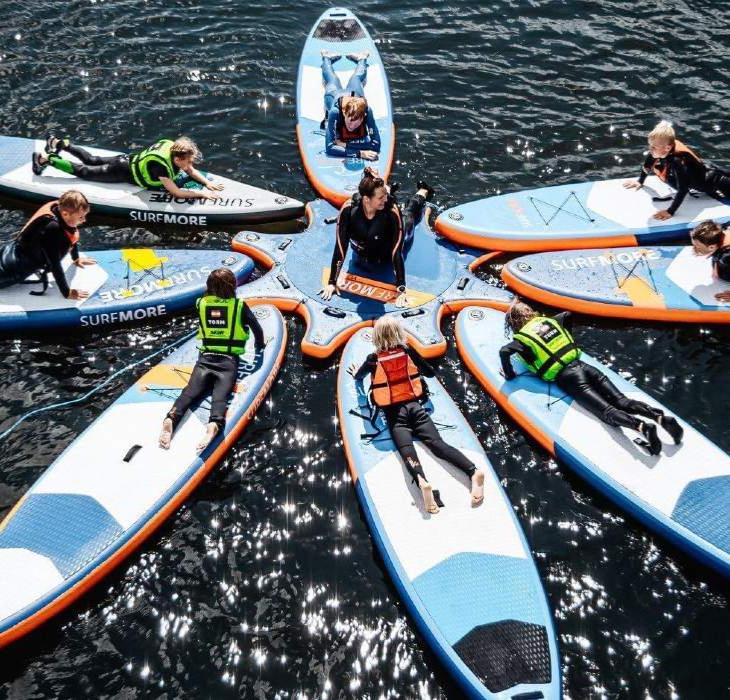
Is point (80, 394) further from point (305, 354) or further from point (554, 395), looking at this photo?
point (554, 395)

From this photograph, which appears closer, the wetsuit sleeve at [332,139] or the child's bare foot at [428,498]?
the child's bare foot at [428,498]

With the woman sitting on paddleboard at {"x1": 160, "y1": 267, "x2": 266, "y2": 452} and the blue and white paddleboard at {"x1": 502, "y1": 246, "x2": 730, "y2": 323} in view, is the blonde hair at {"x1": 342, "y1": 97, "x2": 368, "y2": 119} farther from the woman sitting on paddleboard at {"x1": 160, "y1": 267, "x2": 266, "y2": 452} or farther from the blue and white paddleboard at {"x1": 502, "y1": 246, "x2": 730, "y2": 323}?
the woman sitting on paddleboard at {"x1": 160, "y1": 267, "x2": 266, "y2": 452}

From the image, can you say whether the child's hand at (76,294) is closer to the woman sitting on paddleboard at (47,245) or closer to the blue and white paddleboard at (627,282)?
the woman sitting on paddleboard at (47,245)

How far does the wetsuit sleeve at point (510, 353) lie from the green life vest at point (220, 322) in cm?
328

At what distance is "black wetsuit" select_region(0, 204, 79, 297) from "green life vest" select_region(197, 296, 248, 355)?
8.11ft

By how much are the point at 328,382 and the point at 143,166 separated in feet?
17.2

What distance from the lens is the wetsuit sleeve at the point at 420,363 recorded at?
329 inches

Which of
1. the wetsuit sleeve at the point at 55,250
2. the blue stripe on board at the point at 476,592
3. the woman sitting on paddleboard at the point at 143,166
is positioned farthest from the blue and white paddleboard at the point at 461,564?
the woman sitting on paddleboard at the point at 143,166

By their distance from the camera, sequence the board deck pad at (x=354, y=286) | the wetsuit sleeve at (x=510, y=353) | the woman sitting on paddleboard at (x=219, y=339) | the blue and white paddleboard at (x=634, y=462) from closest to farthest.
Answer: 1. the blue and white paddleboard at (x=634, y=462)
2. the woman sitting on paddleboard at (x=219, y=339)
3. the wetsuit sleeve at (x=510, y=353)
4. the board deck pad at (x=354, y=286)

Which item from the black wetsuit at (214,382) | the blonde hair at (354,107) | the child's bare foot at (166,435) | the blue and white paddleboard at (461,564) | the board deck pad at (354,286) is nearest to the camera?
the blue and white paddleboard at (461,564)

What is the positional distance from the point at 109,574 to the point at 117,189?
7106 millimetres

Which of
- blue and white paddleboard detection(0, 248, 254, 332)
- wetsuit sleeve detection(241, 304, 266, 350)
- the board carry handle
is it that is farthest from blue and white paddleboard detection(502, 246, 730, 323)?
blue and white paddleboard detection(0, 248, 254, 332)

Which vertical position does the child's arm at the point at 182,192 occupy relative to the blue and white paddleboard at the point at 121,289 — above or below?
above

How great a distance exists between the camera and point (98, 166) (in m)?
12.1
